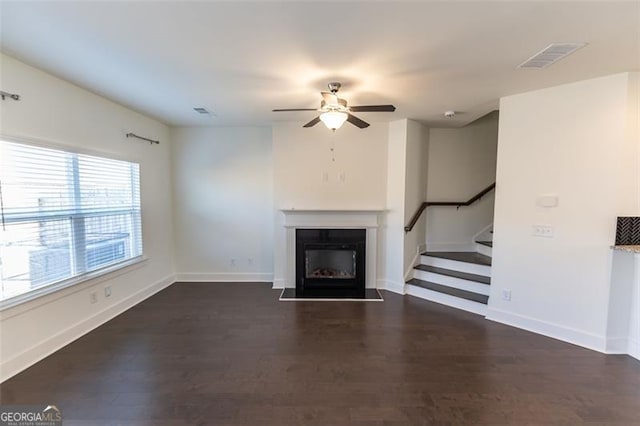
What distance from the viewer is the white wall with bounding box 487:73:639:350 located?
9.11 ft

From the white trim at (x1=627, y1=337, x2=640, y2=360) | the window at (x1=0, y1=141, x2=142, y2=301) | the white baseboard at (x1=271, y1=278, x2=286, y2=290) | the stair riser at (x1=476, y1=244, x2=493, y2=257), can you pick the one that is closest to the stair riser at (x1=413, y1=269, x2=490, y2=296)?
the stair riser at (x1=476, y1=244, x2=493, y2=257)

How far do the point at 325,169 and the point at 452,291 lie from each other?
250cm

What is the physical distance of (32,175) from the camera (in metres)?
2.63

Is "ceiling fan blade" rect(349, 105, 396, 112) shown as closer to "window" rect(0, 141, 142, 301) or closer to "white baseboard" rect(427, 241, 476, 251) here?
"window" rect(0, 141, 142, 301)

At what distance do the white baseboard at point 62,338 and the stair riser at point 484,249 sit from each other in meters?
5.10

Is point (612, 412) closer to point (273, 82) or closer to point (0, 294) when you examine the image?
point (273, 82)

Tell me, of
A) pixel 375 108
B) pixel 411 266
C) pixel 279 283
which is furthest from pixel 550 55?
pixel 279 283

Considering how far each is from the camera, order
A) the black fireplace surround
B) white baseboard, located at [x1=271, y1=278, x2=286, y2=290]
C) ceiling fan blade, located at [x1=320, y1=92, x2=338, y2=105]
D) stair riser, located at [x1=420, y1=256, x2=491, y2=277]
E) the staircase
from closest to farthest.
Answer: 1. ceiling fan blade, located at [x1=320, y1=92, x2=338, y2=105]
2. the staircase
3. stair riser, located at [x1=420, y1=256, x2=491, y2=277]
4. the black fireplace surround
5. white baseboard, located at [x1=271, y1=278, x2=286, y2=290]

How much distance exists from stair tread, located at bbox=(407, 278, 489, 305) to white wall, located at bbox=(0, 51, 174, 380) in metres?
3.88

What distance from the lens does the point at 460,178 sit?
502 centimetres

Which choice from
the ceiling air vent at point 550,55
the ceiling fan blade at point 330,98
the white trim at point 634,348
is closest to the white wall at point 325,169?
the ceiling fan blade at point 330,98

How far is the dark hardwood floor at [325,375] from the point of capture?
203 cm

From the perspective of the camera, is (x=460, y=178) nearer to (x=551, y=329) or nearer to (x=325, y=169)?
(x=325, y=169)

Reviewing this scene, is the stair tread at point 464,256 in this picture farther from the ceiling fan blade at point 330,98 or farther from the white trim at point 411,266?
the ceiling fan blade at point 330,98
